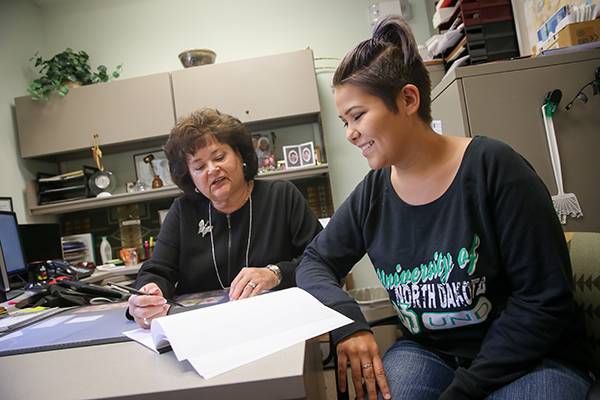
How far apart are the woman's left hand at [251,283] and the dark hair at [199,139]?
21.9 inches

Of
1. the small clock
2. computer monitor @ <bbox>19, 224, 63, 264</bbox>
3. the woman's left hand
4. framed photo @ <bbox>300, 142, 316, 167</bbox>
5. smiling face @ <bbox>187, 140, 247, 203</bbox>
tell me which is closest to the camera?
the woman's left hand

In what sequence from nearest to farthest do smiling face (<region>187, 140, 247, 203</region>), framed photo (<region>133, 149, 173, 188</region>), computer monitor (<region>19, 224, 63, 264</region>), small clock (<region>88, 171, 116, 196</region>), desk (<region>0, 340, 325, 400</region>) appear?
desk (<region>0, 340, 325, 400</region>) → smiling face (<region>187, 140, 247, 203</region>) → computer monitor (<region>19, 224, 63, 264</region>) → small clock (<region>88, 171, 116, 196</region>) → framed photo (<region>133, 149, 173, 188</region>)

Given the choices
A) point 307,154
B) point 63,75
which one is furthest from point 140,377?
point 63,75

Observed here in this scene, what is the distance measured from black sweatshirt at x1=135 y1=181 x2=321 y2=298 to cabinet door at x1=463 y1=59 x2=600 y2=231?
76cm

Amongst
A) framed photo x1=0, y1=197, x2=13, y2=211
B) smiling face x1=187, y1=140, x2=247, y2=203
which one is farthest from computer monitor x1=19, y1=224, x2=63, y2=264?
smiling face x1=187, y1=140, x2=247, y2=203

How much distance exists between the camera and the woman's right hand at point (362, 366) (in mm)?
763

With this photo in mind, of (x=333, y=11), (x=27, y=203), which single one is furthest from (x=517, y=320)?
(x=27, y=203)

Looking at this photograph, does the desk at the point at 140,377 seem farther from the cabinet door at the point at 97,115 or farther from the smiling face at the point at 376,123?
the cabinet door at the point at 97,115

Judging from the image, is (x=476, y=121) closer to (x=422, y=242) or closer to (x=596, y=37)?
(x=596, y=37)

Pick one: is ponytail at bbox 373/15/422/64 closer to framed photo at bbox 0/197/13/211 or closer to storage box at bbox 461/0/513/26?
storage box at bbox 461/0/513/26

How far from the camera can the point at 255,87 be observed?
2768 mm

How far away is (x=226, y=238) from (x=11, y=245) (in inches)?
45.7

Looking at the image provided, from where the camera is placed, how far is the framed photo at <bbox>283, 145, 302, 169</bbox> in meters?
2.88

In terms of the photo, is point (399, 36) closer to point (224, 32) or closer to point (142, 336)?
point (142, 336)
